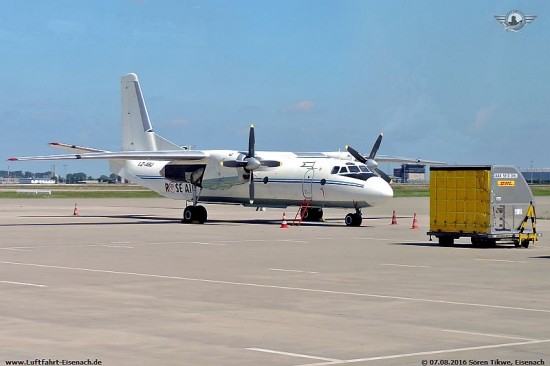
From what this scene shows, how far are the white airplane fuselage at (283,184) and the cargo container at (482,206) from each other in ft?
29.8

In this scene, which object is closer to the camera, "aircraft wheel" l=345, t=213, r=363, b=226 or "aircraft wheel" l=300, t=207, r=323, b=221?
"aircraft wheel" l=345, t=213, r=363, b=226

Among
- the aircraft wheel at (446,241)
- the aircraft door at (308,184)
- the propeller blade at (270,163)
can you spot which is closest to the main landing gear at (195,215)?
the propeller blade at (270,163)

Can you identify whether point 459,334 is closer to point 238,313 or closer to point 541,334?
point 541,334

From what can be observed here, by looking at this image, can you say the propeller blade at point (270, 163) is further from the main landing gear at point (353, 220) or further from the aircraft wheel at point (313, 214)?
the main landing gear at point (353, 220)

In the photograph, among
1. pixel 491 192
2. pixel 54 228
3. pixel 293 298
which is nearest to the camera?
pixel 293 298

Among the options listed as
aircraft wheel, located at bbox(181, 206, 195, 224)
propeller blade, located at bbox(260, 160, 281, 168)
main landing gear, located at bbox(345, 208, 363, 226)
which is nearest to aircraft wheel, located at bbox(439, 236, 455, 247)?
main landing gear, located at bbox(345, 208, 363, 226)

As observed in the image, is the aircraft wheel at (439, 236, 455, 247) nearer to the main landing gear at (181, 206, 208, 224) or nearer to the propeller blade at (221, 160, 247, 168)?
the propeller blade at (221, 160, 247, 168)

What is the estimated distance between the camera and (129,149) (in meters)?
48.9

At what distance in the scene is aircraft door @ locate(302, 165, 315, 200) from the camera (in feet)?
136

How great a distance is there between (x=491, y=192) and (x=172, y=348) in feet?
A: 63.0

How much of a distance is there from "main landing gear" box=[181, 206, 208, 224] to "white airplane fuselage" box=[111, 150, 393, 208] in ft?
4.28

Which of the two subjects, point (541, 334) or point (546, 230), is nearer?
point (541, 334)

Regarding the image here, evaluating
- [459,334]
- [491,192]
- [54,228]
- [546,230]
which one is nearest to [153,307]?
[459,334]

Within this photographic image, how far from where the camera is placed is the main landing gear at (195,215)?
43.2 metres
